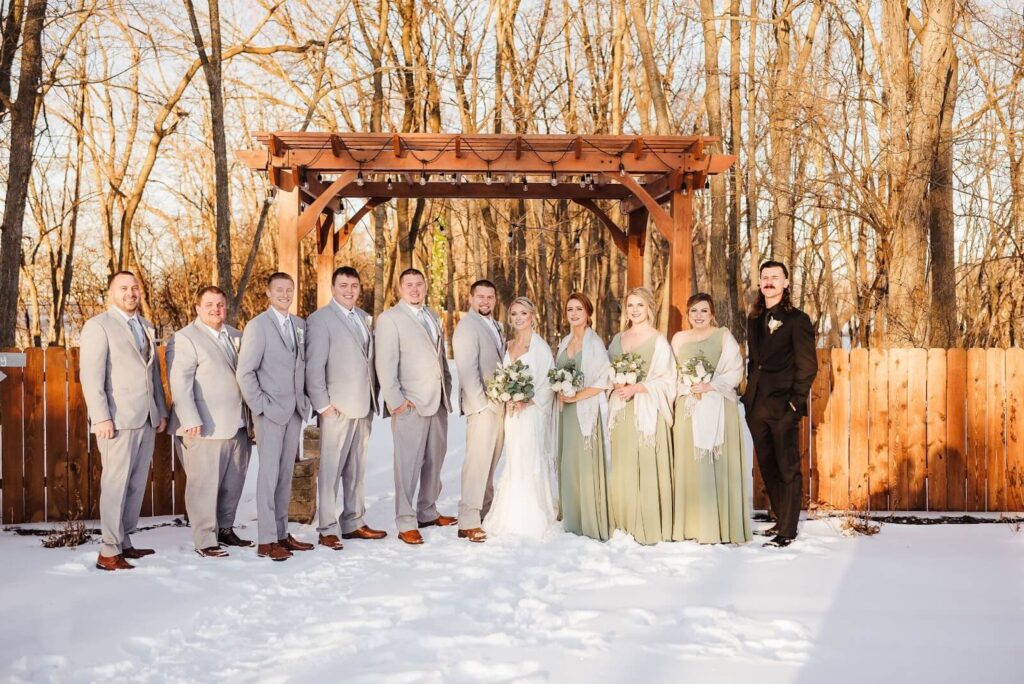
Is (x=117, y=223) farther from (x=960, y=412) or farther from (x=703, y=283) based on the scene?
(x=960, y=412)

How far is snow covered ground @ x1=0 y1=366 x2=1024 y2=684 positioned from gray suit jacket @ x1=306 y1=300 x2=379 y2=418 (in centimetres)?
112

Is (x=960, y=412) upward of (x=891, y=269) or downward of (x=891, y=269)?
downward

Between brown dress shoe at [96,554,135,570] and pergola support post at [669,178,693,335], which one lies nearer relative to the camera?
brown dress shoe at [96,554,135,570]

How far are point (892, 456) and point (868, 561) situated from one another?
1985mm

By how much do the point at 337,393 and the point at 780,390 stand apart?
342 centimetres

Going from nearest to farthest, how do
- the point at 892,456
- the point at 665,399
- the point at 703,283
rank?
1. the point at 665,399
2. the point at 892,456
3. the point at 703,283

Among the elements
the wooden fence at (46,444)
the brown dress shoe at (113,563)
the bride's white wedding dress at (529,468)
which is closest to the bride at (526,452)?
the bride's white wedding dress at (529,468)

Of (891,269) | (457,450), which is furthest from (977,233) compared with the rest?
(457,450)

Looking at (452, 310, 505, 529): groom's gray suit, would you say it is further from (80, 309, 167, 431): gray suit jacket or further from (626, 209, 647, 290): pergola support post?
(626, 209, 647, 290): pergola support post

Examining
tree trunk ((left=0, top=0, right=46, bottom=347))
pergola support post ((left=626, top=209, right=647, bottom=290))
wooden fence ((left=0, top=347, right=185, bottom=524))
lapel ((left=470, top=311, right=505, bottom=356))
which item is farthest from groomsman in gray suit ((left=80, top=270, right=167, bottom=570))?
pergola support post ((left=626, top=209, right=647, bottom=290))

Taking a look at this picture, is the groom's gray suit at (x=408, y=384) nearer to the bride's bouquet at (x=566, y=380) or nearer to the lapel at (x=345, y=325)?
the lapel at (x=345, y=325)

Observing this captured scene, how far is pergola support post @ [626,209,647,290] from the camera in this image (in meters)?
10.5

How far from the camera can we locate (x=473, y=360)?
677 cm

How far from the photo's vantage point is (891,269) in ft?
33.0
